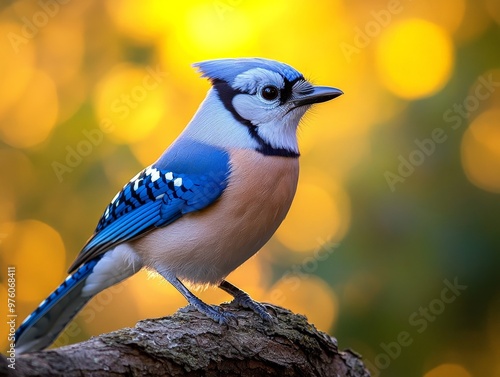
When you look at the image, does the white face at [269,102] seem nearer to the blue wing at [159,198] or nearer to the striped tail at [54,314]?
the blue wing at [159,198]

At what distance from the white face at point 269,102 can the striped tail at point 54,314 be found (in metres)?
1.04

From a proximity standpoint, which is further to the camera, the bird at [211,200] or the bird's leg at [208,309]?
the bird at [211,200]

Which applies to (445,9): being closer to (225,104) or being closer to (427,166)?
(427,166)

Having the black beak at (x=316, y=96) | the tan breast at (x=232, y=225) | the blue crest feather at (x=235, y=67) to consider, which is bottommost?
the tan breast at (x=232, y=225)

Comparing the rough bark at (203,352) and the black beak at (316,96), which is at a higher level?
the black beak at (316,96)

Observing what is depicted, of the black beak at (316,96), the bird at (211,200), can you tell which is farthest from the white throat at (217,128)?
the black beak at (316,96)

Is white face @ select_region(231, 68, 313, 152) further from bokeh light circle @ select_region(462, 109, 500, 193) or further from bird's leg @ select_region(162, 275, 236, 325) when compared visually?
bokeh light circle @ select_region(462, 109, 500, 193)

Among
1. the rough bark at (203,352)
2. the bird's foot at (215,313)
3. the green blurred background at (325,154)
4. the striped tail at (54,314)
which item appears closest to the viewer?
the rough bark at (203,352)

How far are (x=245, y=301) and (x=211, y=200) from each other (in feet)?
1.77

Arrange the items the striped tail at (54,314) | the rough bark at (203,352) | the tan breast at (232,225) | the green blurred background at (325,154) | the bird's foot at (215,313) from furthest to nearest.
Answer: the green blurred background at (325,154)
the striped tail at (54,314)
the tan breast at (232,225)
the bird's foot at (215,313)
the rough bark at (203,352)

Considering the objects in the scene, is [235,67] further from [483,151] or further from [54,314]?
[483,151]

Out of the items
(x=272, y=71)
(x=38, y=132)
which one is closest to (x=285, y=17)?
(x=272, y=71)

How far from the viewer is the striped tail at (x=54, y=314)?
373cm

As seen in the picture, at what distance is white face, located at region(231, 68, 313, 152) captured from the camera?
3.79 m
